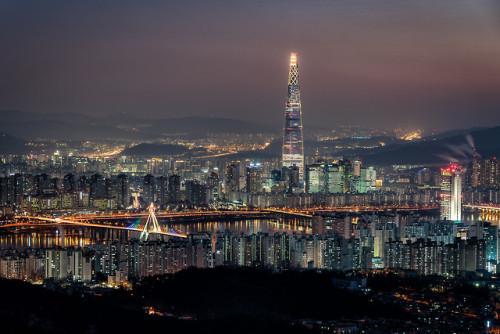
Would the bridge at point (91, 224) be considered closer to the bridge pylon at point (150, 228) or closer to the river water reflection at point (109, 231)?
the bridge pylon at point (150, 228)

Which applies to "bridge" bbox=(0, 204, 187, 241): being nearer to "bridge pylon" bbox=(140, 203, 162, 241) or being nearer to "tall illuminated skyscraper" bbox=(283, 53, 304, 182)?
"bridge pylon" bbox=(140, 203, 162, 241)

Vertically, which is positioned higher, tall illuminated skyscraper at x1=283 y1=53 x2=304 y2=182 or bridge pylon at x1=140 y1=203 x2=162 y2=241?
tall illuminated skyscraper at x1=283 y1=53 x2=304 y2=182

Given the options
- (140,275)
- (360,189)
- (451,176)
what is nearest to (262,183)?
(360,189)

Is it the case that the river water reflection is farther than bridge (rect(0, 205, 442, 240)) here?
No

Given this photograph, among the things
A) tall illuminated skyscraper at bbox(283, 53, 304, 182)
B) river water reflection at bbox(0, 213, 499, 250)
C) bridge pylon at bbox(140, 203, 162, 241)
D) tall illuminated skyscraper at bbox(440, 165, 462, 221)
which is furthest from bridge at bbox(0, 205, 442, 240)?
tall illuminated skyscraper at bbox(283, 53, 304, 182)

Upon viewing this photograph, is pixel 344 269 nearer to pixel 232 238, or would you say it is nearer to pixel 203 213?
pixel 232 238

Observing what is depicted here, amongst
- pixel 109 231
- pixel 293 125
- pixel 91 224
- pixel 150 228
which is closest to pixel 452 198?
pixel 150 228

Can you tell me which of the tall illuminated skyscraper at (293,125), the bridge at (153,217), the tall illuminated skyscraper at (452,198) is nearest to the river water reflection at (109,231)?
the bridge at (153,217)
